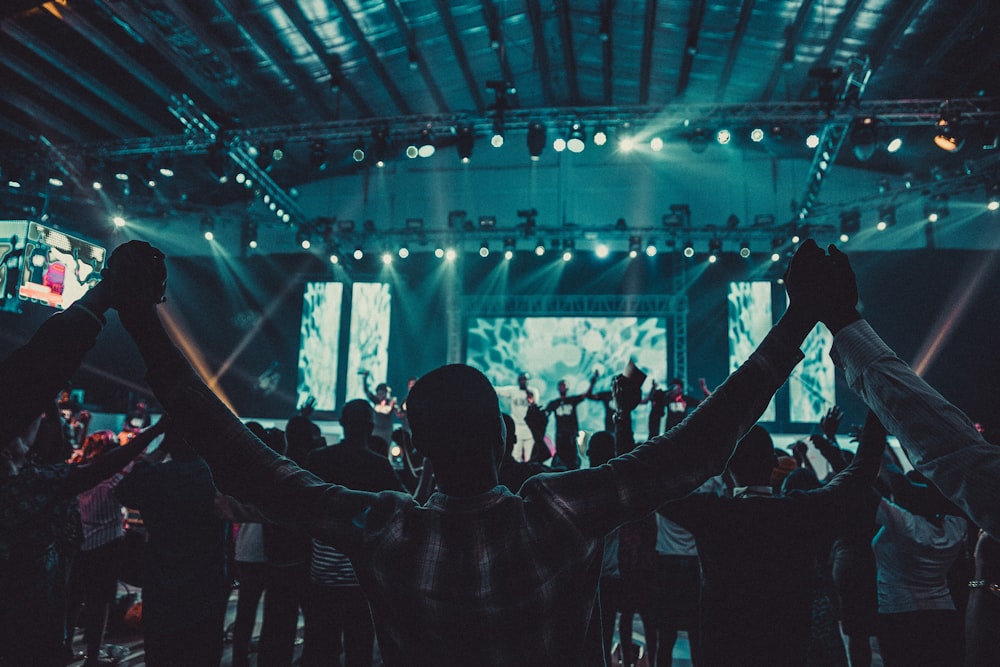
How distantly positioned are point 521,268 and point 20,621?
11.5m

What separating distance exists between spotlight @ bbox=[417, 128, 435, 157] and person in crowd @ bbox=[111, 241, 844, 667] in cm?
804

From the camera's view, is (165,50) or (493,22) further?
(493,22)

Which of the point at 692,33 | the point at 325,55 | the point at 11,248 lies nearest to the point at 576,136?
the point at 692,33

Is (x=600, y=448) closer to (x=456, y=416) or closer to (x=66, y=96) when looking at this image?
(x=456, y=416)

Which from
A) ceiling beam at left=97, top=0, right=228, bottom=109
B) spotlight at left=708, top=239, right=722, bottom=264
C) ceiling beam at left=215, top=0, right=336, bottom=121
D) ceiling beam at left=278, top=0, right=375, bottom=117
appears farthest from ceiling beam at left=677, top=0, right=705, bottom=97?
ceiling beam at left=97, top=0, right=228, bottom=109

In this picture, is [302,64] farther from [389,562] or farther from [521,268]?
[389,562]

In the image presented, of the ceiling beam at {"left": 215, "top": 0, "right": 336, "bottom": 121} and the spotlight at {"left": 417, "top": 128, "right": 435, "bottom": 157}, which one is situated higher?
the ceiling beam at {"left": 215, "top": 0, "right": 336, "bottom": 121}

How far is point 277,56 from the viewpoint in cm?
920

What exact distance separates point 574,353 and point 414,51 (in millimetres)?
6446

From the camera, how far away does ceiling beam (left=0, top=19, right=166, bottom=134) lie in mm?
7865

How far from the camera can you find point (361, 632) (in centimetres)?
327

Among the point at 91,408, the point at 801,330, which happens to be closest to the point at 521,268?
the point at 91,408

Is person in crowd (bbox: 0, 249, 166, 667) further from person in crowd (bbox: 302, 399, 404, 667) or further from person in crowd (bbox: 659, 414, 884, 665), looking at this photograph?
person in crowd (bbox: 659, 414, 884, 665)

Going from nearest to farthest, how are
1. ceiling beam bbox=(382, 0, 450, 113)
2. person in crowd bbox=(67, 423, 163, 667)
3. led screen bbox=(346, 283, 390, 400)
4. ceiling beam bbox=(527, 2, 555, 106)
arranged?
person in crowd bbox=(67, 423, 163, 667)
ceiling beam bbox=(382, 0, 450, 113)
ceiling beam bbox=(527, 2, 555, 106)
led screen bbox=(346, 283, 390, 400)
